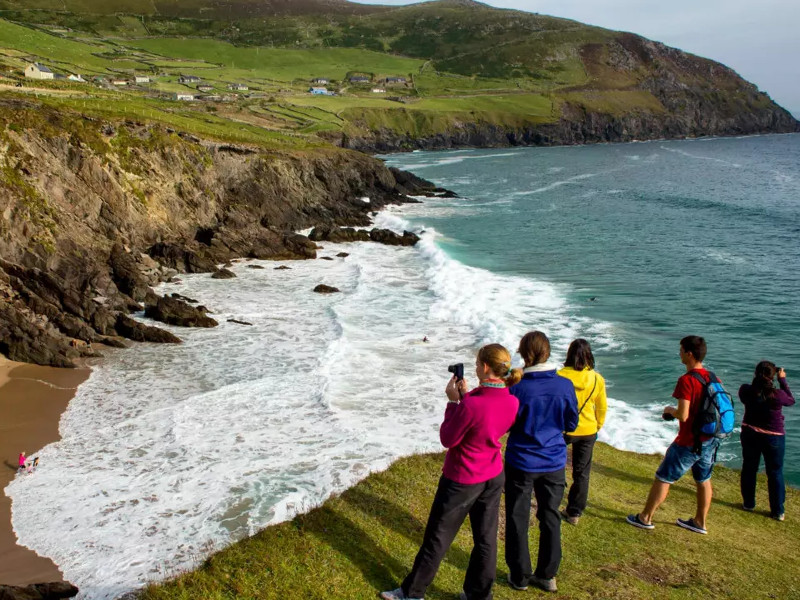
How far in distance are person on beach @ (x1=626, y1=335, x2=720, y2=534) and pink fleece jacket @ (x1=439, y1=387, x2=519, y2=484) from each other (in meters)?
3.03

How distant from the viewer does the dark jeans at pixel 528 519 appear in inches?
313

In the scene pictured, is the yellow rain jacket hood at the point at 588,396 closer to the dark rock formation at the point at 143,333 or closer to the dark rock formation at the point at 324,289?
the dark rock formation at the point at 143,333

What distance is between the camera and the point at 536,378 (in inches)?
297

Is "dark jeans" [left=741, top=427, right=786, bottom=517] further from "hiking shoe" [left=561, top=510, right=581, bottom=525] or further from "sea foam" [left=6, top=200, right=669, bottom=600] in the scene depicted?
"sea foam" [left=6, top=200, right=669, bottom=600]

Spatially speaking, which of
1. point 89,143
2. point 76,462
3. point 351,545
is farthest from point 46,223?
point 351,545

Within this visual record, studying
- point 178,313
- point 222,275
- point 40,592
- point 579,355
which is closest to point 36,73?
point 222,275

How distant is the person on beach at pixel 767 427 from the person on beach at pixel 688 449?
6.17ft

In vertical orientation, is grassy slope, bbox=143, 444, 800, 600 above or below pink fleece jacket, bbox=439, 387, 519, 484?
below

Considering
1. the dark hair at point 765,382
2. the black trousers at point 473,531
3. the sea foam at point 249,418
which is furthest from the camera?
the sea foam at point 249,418

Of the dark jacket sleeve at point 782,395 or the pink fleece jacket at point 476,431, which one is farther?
the dark jacket sleeve at point 782,395

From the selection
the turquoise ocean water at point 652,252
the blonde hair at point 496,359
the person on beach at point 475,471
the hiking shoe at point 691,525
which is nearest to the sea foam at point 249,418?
the turquoise ocean water at point 652,252

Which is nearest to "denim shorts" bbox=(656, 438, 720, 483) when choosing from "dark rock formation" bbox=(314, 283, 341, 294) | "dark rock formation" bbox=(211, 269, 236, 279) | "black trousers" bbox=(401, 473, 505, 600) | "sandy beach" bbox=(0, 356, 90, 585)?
"black trousers" bbox=(401, 473, 505, 600)

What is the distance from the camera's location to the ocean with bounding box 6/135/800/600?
13859 millimetres

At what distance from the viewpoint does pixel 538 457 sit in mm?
7840
